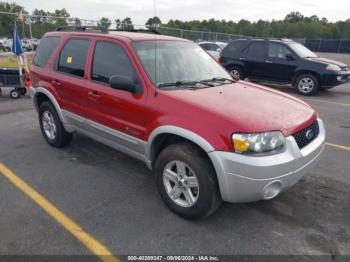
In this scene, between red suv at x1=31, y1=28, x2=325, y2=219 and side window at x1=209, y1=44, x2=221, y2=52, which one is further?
side window at x1=209, y1=44, x2=221, y2=52

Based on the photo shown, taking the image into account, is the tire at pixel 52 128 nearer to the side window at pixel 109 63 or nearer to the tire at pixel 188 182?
the side window at pixel 109 63

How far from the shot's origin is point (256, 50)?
11.5 m

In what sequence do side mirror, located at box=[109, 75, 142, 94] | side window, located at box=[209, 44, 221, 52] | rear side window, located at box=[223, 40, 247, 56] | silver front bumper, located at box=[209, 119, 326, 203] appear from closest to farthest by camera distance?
silver front bumper, located at box=[209, 119, 326, 203] < side mirror, located at box=[109, 75, 142, 94] < rear side window, located at box=[223, 40, 247, 56] < side window, located at box=[209, 44, 221, 52]

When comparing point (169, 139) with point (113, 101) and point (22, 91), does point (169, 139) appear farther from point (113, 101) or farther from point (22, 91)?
point (22, 91)

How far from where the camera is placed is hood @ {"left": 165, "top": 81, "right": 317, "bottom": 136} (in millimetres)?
2957

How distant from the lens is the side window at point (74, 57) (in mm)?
4413

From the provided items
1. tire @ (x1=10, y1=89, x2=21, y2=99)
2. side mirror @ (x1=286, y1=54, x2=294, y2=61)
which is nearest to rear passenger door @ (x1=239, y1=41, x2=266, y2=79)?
side mirror @ (x1=286, y1=54, x2=294, y2=61)

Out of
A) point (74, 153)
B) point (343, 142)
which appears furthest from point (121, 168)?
point (343, 142)

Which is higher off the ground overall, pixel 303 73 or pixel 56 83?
pixel 56 83

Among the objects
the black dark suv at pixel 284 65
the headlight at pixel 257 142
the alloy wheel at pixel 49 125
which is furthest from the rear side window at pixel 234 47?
the headlight at pixel 257 142

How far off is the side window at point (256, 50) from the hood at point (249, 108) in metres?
7.99

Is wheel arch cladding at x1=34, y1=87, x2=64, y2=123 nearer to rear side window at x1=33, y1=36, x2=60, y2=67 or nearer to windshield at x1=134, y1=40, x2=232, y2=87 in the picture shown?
rear side window at x1=33, y1=36, x2=60, y2=67

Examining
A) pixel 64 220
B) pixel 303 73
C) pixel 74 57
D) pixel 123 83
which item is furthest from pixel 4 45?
pixel 64 220

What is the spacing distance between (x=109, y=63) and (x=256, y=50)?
862cm
